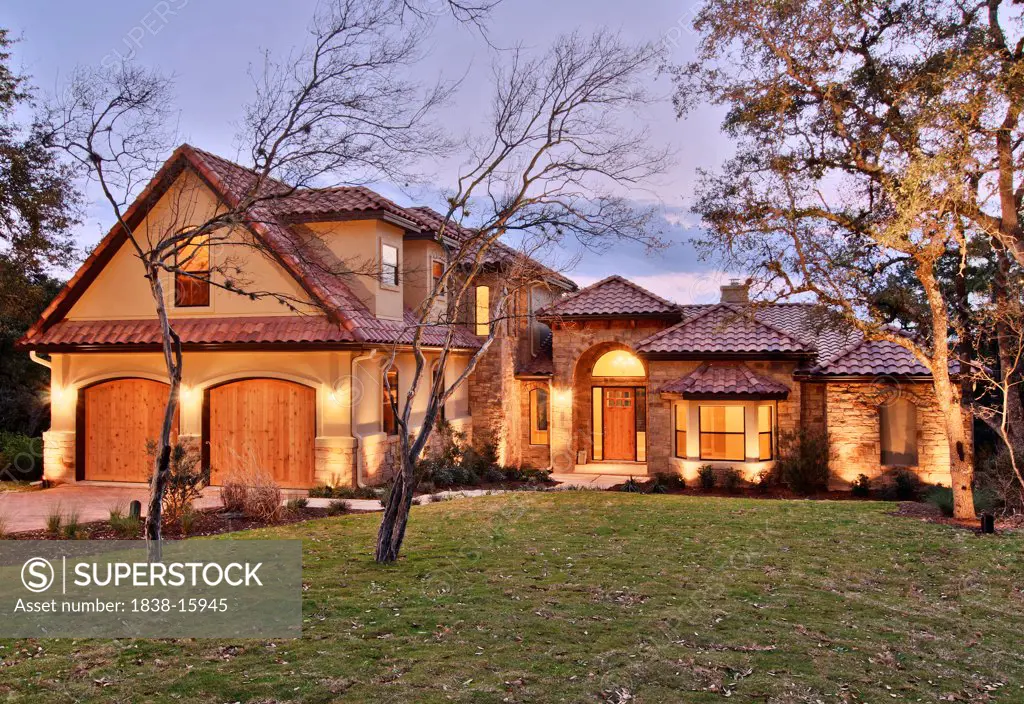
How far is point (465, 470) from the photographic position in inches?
760

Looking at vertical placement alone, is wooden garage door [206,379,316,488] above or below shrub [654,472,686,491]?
above

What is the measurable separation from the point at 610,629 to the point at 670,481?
12802mm

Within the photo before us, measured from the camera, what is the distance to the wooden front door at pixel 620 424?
79.5ft

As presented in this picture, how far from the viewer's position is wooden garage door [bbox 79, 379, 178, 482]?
17.7m

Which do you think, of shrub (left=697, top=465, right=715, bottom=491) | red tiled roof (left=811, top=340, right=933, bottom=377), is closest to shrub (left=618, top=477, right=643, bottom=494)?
shrub (left=697, top=465, right=715, bottom=491)

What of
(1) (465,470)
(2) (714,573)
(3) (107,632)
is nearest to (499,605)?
(2) (714,573)

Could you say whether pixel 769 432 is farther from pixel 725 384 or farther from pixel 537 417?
pixel 537 417

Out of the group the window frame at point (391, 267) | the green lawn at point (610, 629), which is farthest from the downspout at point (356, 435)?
the green lawn at point (610, 629)

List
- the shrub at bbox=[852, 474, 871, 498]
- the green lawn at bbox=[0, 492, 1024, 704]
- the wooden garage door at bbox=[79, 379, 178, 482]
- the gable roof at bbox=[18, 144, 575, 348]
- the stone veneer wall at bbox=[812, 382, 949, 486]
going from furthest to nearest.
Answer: the stone veneer wall at bbox=[812, 382, 949, 486]
the shrub at bbox=[852, 474, 871, 498]
the wooden garage door at bbox=[79, 379, 178, 482]
the gable roof at bbox=[18, 144, 575, 348]
the green lawn at bbox=[0, 492, 1024, 704]

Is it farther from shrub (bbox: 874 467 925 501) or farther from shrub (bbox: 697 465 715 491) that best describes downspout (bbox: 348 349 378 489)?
shrub (bbox: 874 467 925 501)

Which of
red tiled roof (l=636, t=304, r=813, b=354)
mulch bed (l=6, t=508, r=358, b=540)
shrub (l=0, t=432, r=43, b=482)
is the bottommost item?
mulch bed (l=6, t=508, r=358, b=540)

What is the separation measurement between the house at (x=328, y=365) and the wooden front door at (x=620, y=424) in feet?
8.94

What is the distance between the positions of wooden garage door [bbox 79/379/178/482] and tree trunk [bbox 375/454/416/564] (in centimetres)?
1020

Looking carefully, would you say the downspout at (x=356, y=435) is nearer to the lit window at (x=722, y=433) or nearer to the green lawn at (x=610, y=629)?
the green lawn at (x=610, y=629)
